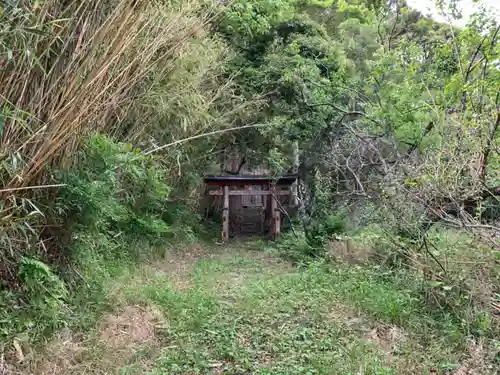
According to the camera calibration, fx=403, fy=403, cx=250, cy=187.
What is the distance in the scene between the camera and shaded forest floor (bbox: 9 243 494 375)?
2.22 metres

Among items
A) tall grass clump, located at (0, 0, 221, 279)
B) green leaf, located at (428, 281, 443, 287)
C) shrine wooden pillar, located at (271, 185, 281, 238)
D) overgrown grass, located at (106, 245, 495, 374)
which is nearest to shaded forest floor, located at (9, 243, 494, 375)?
overgrown grass, located at (106, 245, 495, 374)

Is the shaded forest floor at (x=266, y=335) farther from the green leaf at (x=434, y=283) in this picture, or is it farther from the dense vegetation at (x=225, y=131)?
the green leaf at (x=434, y=283)

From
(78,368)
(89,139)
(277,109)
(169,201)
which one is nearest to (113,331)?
(78,368)

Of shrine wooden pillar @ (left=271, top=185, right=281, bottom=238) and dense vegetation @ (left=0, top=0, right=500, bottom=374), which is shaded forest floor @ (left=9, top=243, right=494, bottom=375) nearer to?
dense vegetation @ (left=0, top=0, right=500, bottom=374)

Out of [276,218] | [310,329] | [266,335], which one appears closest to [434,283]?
[310,329]

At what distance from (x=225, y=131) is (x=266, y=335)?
76.7 inches

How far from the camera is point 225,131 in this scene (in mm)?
3836

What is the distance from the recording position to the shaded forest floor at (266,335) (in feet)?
7.29

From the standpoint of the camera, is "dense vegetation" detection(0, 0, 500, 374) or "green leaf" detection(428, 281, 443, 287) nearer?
"dense vegetation" detection(0, 0, 500, 374)

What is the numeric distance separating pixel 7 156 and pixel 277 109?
5.07 meters

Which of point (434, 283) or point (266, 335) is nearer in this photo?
point (266, 335)

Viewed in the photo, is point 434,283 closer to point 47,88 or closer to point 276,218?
point 47,88

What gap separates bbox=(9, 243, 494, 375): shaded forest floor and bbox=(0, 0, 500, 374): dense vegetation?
21 millimetres

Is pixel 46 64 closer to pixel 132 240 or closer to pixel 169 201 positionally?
pixel 132 240
